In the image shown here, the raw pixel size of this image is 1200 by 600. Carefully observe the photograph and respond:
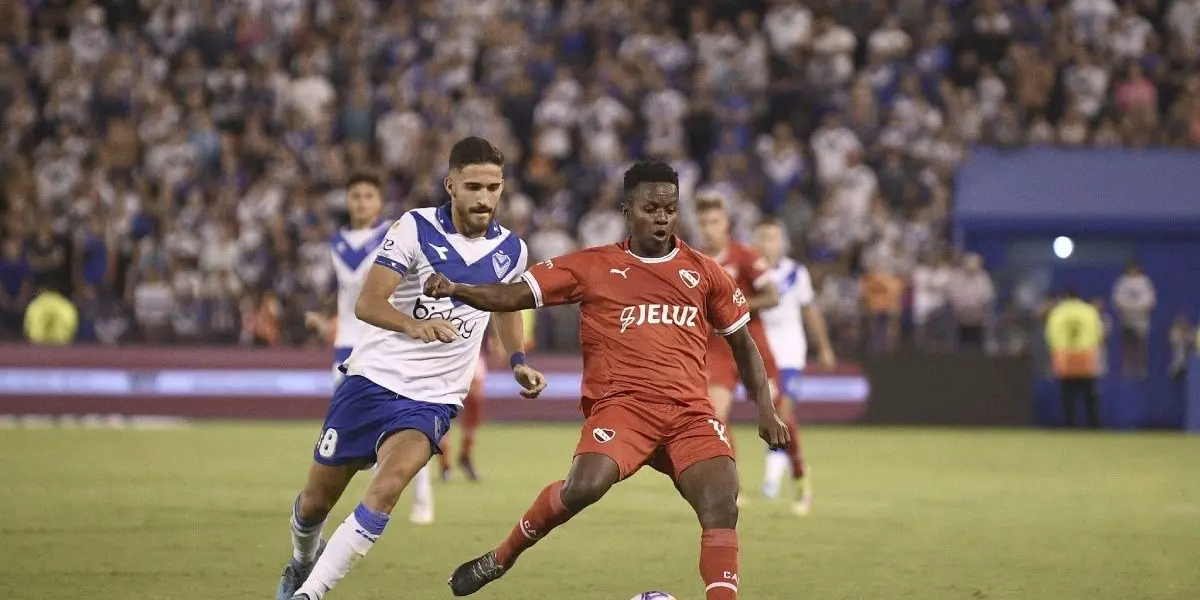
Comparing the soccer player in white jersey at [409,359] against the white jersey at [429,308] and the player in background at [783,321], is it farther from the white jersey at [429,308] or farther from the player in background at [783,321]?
the player in background at [783,321]

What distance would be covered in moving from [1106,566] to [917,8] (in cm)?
1911

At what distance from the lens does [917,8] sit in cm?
2764

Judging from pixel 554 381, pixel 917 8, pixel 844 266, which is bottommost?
pixel 554 381

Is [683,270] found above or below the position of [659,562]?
above

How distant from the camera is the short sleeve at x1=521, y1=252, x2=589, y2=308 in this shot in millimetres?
7316

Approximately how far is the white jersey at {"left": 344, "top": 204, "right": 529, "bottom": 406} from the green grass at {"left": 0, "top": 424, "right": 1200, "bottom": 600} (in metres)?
1.22

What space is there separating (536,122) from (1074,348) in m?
8.82

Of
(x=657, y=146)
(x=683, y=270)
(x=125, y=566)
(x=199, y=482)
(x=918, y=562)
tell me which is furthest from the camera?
(x=657, y=146)

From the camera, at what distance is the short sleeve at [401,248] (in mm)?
7617

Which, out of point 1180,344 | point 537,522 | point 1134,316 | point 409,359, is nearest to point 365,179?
point 409,359

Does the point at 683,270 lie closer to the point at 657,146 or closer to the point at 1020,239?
the point at 657,146

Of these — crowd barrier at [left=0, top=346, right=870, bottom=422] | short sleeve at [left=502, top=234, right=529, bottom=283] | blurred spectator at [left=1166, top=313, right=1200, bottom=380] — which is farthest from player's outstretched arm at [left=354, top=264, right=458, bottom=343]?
blurred spectator at [left=1166, top=313, right=1200, bottom=380]

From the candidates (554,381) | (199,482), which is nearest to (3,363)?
(554,381)

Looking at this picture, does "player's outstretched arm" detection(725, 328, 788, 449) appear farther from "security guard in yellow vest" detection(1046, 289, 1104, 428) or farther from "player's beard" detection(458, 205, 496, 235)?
"security guard in yellow vest" detection(1046, 289, 1104, 428)
